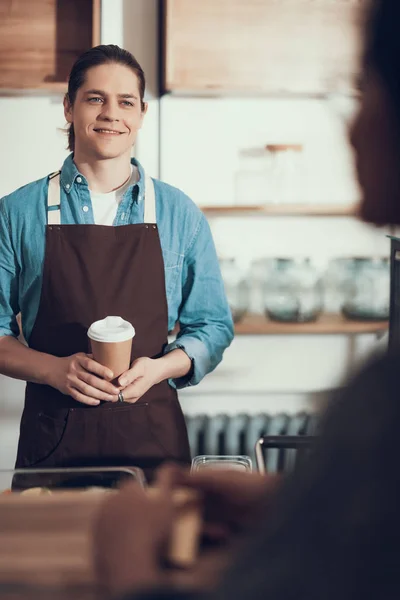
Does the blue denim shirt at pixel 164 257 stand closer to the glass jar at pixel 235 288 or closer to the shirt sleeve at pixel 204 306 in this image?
the shirt sleeve at pixel 204 306

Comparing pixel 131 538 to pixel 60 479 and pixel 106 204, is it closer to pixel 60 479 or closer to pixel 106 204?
pixel 60 479

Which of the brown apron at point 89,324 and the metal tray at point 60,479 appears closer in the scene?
the metal tray at point 60,479

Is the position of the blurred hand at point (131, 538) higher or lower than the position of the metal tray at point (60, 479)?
higher

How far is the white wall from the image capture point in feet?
9.05

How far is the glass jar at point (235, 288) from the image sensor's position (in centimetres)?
269

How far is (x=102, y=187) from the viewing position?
6.49 ft

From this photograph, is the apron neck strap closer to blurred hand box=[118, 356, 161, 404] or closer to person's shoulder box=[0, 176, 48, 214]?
person's shoulder box=[0, 176, 48, 214]

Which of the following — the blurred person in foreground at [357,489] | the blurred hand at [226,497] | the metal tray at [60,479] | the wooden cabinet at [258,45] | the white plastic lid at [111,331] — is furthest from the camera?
the wooden cabinet at [258,45]

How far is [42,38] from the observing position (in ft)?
8.81

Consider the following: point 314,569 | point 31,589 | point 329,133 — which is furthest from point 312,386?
point 314,569

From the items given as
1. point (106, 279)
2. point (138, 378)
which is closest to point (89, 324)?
point (106, 279)

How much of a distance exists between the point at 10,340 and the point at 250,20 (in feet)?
4.52

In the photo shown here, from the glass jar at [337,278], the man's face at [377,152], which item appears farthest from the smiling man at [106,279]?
the man's face at [377,152]

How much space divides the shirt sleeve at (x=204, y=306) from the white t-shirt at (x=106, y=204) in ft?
0.68
